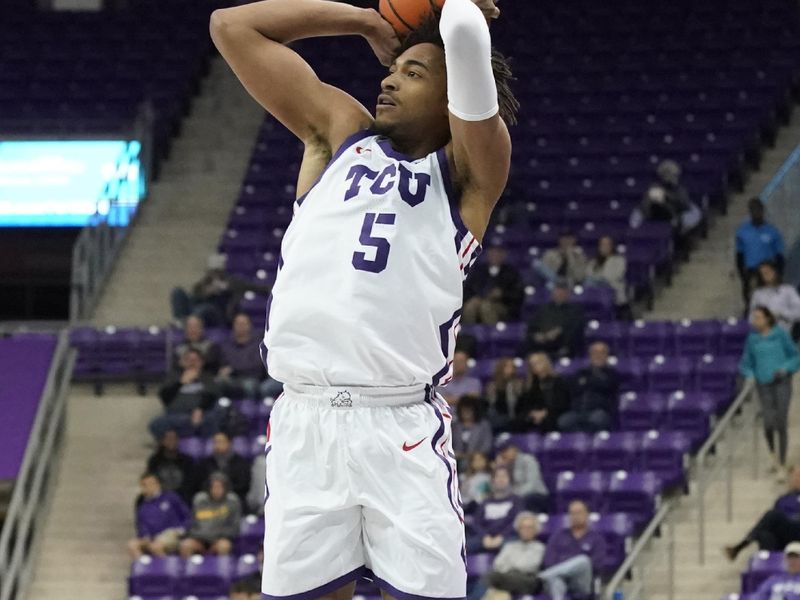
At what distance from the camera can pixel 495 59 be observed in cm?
Result: 450

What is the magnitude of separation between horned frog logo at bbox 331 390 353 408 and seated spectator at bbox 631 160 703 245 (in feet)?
40.6

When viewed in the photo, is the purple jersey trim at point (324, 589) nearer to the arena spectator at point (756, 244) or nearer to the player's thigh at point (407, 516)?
the player's thigh at point (407, 516)

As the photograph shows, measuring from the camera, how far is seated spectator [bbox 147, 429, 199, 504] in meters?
12.9

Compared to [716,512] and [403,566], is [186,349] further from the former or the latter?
[403,566]

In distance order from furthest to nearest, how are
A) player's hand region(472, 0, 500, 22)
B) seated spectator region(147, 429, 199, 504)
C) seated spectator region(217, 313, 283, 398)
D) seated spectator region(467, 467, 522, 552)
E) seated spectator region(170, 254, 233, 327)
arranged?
seated spectator region(170, 254, 233, 327), seated spectator region(217, 313, 283, 398), seated spectator region(147, 429, 199, 504), seated spectator region(467, 467, 522, 552), player's hand region(472, 0, 500, 22)

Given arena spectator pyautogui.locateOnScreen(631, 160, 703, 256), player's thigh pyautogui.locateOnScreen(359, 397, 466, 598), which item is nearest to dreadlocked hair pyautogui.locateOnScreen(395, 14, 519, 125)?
player's thigh pyautogui.locateOnScreen(359, 397, 466, 598)

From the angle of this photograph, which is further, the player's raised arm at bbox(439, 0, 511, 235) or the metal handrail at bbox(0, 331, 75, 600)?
the metal handrail at bbox(0, 331, 75, 600)

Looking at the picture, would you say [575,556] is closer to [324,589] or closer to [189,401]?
[189,401]

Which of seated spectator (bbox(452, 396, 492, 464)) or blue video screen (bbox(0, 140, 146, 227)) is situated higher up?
blue video screen (bbox(0, 140, 146, 227))

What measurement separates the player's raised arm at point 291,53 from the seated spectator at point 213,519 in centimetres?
823

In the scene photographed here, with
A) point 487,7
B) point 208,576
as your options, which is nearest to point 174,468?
point 208,576

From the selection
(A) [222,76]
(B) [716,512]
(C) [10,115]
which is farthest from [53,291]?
(B) [716,512]

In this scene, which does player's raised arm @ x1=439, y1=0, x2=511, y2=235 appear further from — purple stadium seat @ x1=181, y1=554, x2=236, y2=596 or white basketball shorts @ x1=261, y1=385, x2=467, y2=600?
purple stadium seat @ x1=181, y1=554, x2=236, y2=596

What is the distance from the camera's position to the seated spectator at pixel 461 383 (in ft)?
43.0
